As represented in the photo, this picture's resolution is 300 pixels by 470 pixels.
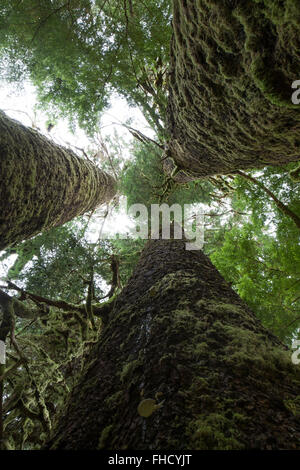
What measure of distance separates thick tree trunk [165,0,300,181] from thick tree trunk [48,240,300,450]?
140cm

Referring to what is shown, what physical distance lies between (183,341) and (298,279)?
354 centimetres

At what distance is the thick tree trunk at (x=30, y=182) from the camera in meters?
2.62

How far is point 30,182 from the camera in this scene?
2.90m

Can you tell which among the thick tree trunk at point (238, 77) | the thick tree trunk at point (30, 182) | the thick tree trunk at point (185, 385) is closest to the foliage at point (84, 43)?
the thick tree trunk at point (30, 182)

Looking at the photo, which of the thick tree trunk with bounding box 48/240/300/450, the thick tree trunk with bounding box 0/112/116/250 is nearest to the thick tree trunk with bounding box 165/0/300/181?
the thick tree trunk with bounding box 48/240/300/450

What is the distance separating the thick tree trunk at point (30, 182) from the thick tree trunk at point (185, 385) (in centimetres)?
164

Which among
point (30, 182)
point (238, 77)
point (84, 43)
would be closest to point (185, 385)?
point (238, 77)

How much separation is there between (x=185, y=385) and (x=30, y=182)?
2.60 meters

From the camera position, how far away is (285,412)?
1.10m

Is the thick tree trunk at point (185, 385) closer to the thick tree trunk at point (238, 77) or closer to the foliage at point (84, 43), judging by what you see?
the thick tree trunk at point (238, 77)

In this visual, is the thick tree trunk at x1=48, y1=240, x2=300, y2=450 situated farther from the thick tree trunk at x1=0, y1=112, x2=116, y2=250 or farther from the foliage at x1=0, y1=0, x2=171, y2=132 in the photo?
the foliage at x1=0, y1=0, x2=171, y2=132

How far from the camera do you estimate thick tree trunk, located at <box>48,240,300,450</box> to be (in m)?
0.99
